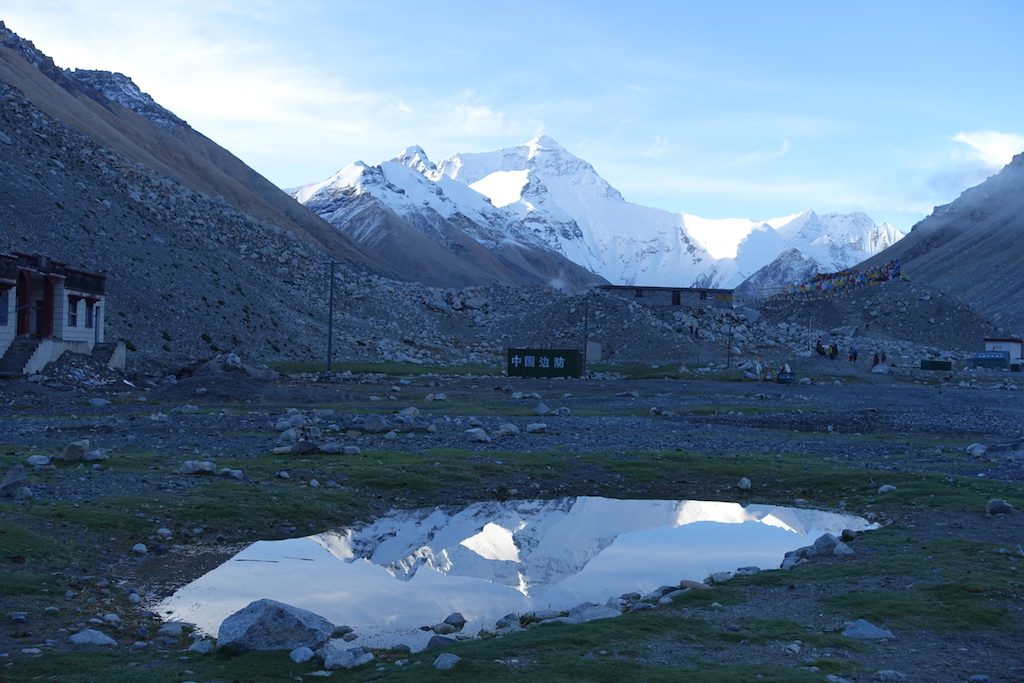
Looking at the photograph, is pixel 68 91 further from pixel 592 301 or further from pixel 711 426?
pixel 711 426

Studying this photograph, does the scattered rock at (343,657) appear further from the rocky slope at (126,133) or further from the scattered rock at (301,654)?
the rocky slope at (126,133)

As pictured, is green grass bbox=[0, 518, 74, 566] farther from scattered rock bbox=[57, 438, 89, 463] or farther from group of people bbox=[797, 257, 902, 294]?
group of people bbox=[797, 257, 902, 294]

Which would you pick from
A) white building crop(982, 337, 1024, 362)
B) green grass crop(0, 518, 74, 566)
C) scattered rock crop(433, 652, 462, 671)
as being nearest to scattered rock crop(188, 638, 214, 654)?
scattered rock crop(433, 652, 462, 671)

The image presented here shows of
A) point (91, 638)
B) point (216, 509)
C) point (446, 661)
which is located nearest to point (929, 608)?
point (446, 661)

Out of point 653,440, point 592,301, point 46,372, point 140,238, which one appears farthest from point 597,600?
point 592,301

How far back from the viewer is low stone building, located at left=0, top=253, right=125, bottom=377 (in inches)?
1806

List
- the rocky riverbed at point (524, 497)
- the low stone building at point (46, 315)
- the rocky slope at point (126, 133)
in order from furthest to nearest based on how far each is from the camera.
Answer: the rocky slope at point (126, 133) → the low stone building at point (46, 315) → the rocky riverbed at point (524, 497)

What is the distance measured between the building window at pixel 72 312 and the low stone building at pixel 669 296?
64.9 meters


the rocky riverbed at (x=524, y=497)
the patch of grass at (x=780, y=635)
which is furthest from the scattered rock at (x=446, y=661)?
the patch of grass at (x=780, y=635)

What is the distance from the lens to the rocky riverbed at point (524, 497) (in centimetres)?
1029

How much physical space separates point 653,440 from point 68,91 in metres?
160

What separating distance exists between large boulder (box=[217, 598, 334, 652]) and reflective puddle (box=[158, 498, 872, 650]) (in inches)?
33.0

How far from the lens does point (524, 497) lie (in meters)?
21.5

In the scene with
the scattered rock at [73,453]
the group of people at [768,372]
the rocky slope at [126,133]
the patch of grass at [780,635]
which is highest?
the rocky slope at [126,133]
